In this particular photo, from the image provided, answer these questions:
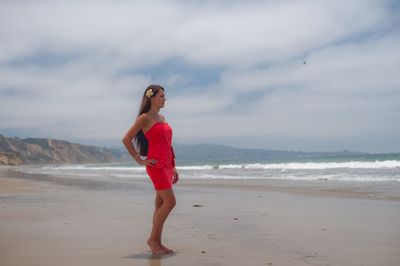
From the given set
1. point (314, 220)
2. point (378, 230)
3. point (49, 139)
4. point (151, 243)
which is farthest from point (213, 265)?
point (49, 139)

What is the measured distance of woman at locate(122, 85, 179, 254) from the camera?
4441 mm

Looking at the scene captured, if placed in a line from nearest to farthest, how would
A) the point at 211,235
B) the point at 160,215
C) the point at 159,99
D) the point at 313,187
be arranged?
the point at 160,215 → the point at 159,99 → the point at 211,235 → the point at 313,187

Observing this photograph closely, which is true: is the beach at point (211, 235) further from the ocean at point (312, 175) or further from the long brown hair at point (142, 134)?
the ocean at point (312, 175)

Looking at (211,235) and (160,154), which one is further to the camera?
(211,235)

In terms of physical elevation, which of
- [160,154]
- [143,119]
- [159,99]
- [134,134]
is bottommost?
[160,154]

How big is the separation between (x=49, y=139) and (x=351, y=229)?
17483 centimetres

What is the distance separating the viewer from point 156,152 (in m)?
4.46

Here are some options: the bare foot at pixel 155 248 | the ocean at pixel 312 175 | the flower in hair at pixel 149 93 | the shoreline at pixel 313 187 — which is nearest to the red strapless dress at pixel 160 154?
the flower in hair at pixel 149 93

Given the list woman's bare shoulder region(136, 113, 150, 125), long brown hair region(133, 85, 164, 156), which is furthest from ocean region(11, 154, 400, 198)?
woman's bare shoulder region(136, 113, 150, 125)

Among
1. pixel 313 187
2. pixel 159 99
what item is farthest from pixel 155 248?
pixel 313 187

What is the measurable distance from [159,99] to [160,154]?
0.58 metres

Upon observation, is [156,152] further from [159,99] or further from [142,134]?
[159,99]

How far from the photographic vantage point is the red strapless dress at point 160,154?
444 cm

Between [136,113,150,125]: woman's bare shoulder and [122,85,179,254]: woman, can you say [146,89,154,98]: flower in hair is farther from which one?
[136,113,150,125]: woman's bare shoulder
